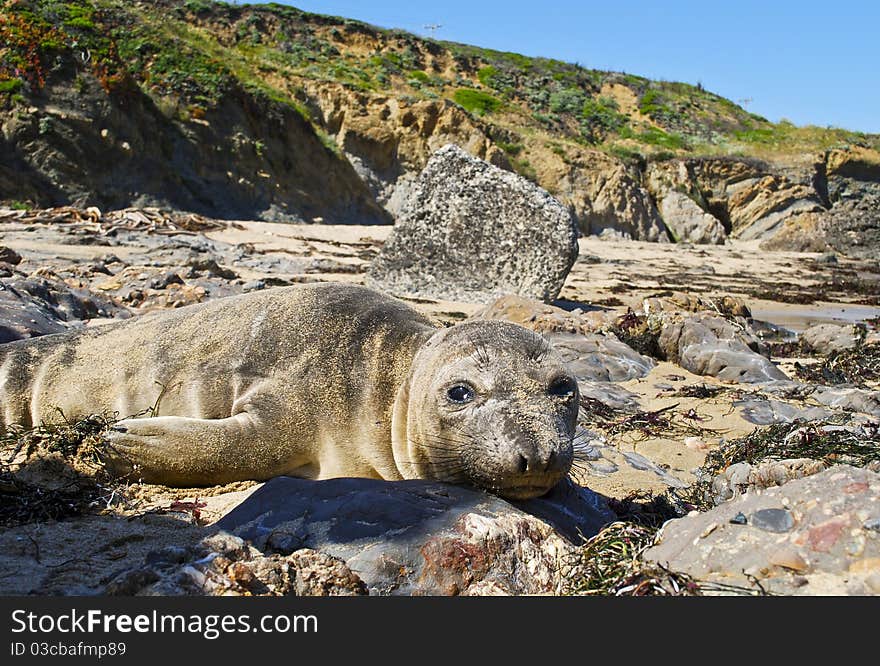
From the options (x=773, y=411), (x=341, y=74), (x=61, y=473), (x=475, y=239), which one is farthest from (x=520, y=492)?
(x=341, y=74)

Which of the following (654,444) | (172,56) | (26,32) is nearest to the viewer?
(654,444)

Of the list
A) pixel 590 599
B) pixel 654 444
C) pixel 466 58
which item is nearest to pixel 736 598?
pixel 590 599

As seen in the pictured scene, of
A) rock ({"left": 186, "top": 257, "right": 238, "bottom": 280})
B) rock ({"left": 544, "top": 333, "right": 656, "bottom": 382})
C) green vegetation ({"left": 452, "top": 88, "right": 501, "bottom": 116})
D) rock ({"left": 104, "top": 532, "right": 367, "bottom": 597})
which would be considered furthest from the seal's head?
green vegetation ({"left": 452, "top": 88, "right": 501, "bottom": 116})

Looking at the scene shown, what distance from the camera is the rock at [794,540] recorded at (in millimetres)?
1753

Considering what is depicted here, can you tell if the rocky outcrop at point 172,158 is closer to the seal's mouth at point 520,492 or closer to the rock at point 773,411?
the rock at point 773,411

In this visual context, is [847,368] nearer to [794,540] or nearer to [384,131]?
[794,540]

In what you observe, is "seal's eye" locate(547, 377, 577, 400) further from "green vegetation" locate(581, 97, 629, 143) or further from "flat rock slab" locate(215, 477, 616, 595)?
"green vegetation" locate(581, 97, 629, 143)

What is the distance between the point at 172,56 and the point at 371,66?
12580mm

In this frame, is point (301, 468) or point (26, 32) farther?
point (26, 32)

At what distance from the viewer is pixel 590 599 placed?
6.03ft

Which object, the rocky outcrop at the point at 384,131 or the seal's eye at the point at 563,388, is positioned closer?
the seal's eye at the point at 563,388

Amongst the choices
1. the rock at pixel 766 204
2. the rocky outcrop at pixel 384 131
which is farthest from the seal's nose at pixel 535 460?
the rock at pixel 766 204

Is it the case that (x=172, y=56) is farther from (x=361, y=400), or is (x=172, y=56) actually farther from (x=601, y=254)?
(x=361, y=400)

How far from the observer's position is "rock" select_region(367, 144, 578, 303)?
972 centimetres
